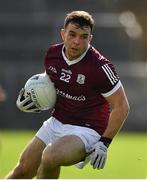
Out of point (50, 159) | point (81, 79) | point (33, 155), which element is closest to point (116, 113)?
point (81, 79)

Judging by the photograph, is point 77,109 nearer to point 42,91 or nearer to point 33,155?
point 42,91

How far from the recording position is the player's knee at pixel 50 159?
7.42 metres

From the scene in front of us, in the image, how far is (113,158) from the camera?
14.4 m

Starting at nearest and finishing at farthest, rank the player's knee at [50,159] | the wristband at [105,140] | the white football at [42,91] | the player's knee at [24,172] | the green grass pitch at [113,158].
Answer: the player's knee at [50,159] < the wristband at [105,140] < the player's knee at [24,172] < the white football at [42,91] < the green grass pitch at [113,158]

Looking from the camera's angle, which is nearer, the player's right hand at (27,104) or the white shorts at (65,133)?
the white shorts at (65,133)

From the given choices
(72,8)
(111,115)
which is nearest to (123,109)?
(111,115)

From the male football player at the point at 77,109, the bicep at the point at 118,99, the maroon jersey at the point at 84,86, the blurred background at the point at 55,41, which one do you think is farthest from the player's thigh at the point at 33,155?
the blurred background at the point at 55,41

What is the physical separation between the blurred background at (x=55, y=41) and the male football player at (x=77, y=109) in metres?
11.1

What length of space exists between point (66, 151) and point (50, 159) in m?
0.17

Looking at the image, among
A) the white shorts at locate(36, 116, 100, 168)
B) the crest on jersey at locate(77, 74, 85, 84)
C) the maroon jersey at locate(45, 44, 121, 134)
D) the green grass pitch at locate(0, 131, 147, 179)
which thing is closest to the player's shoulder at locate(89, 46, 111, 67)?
the maroon jersey at locate(45, 44, 121, 134)

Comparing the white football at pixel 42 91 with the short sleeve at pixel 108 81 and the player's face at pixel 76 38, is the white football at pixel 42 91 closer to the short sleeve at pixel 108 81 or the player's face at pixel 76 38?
the player's face at pixel 76 38

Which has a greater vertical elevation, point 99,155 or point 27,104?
point 27,104

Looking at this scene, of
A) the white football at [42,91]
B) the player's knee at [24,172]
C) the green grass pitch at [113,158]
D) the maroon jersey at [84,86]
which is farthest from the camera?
the green grass pitch at [113,158]

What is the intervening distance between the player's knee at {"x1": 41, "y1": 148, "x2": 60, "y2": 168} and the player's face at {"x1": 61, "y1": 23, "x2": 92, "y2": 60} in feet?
3.38
